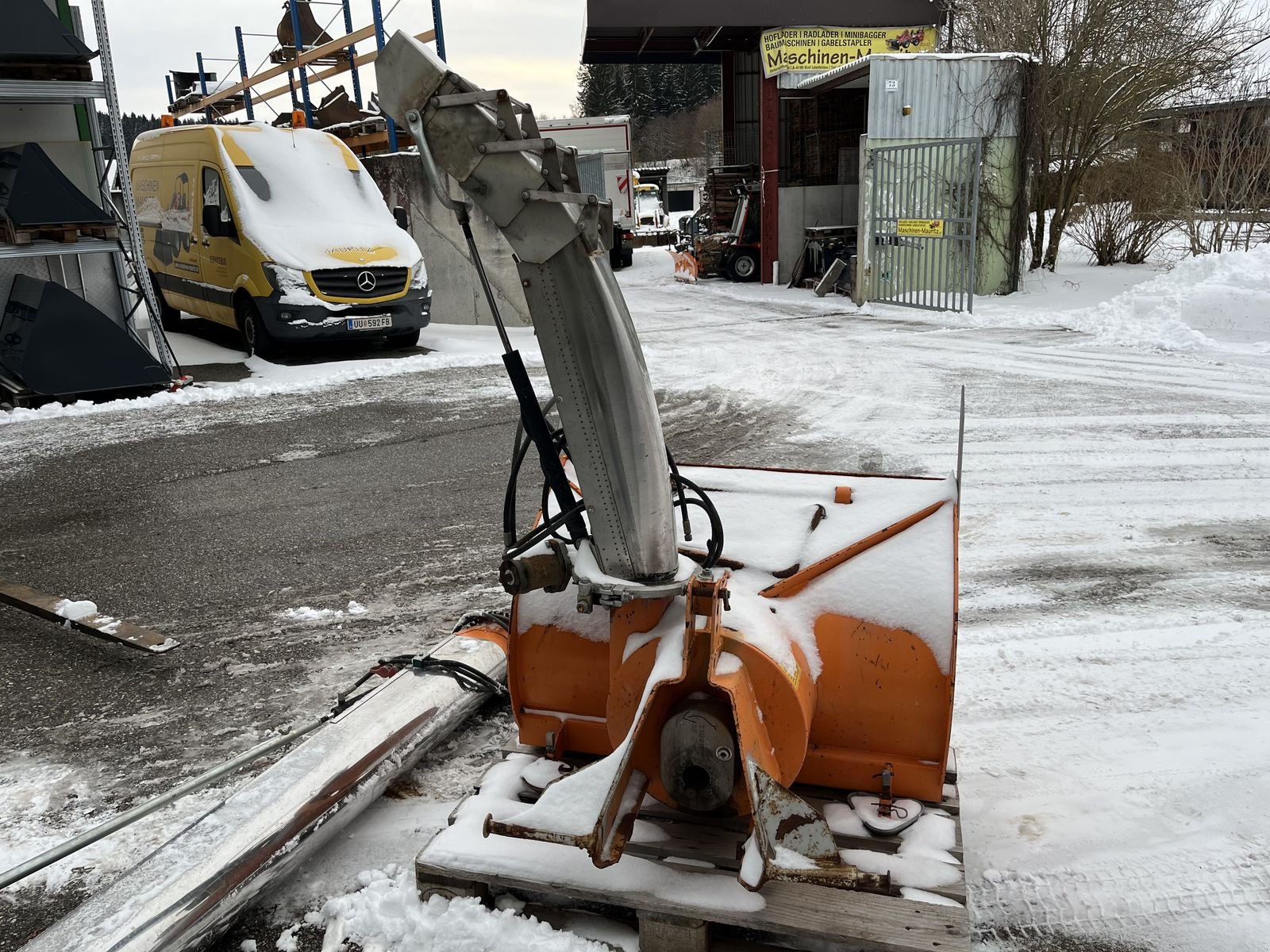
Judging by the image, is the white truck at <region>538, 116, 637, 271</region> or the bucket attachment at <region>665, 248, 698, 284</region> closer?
the bucket attachment at <region>665, 248, 698, 284</region>

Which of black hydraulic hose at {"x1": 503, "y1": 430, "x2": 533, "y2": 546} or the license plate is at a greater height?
black hydraulic hose at {"x1": 503, "y1": 430, "x2": 533, "y2": 546}

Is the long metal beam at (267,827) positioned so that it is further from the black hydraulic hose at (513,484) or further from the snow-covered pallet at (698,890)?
the black hydraulic hose at (513,484)

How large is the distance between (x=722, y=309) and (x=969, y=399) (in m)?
7.96

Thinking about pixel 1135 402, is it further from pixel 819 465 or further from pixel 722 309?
pixel 722 309

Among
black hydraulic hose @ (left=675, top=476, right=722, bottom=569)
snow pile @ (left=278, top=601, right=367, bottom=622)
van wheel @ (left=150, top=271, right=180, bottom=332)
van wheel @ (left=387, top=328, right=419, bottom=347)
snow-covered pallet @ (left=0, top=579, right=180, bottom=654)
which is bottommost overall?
snow pile @ (left=278, top=601, right=367, bottom=622)

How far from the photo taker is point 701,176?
2498 inches

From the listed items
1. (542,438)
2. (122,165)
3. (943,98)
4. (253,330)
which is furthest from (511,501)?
(943,98)

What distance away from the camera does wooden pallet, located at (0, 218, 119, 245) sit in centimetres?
960

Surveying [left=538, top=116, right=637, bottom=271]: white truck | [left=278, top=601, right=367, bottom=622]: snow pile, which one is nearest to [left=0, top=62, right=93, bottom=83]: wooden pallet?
[left=278, top=601, right=367, bottom=622]: snow pile

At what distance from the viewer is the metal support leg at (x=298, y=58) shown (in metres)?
18.5

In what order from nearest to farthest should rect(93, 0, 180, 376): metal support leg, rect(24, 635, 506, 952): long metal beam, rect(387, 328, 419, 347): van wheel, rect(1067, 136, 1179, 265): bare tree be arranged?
rect(24, 635, 506, 952): long metal beam
rect(93, 0, 180, 376): metal support leg
rect(387, 328, 419, 347): van wheel
rect(1067, 136, 1179, 265): bare tree

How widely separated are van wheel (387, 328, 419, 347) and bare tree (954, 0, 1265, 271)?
10.6 m

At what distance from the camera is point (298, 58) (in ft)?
60.2

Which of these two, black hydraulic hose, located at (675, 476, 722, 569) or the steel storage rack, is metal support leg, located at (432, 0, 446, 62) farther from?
black hydraulic hose, located at (675, 476, 722, 569)
